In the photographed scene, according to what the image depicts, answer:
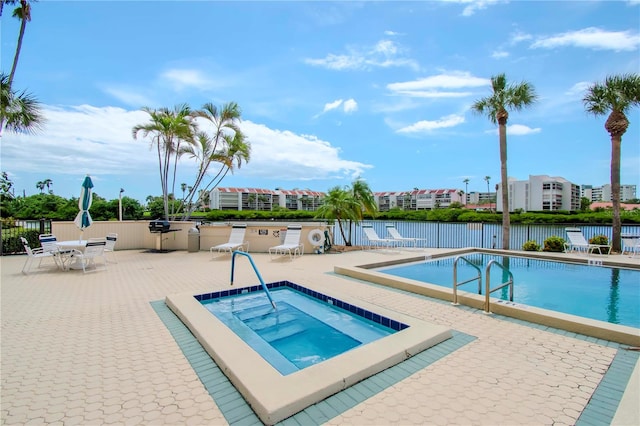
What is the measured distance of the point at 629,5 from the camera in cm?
764

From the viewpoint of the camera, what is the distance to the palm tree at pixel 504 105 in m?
11.1

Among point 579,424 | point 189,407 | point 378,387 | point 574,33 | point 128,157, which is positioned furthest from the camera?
point 128,157

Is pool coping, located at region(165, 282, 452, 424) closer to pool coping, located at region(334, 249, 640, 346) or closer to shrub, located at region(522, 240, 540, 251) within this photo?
pool coping, located at region(334, 249, 640, 346)

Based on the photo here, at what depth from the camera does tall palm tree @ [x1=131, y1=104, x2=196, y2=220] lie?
12.4m

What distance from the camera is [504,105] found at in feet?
37.5

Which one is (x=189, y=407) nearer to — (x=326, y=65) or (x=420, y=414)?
(x=420, y=414)

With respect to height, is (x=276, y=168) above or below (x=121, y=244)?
above

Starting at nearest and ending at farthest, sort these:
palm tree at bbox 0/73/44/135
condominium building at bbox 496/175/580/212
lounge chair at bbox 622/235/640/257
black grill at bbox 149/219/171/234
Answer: palm tree at bbox 0/73/44/135 < lounge chair at bbox 622/235/640/257 < black grill at bbox 149/219/171/234 < condominium building at bbox 496/175/580/212

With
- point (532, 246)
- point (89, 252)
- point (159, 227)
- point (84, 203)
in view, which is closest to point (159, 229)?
point (159, 227)

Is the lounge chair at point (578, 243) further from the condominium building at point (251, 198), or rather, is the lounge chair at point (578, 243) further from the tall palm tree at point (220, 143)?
the condominium building at point (251, 198)

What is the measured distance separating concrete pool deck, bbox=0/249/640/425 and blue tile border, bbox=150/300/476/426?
0.06m

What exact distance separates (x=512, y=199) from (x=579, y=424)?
7676 centimetres

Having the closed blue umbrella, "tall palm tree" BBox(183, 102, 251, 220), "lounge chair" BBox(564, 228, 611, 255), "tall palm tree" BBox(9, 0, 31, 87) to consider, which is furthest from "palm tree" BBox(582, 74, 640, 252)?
"tall palm tree" BBox(9, 0, 31, 87)

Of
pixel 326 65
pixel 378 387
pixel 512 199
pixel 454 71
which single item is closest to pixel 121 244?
pixel 326 65
